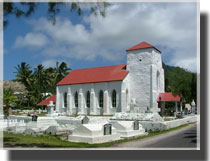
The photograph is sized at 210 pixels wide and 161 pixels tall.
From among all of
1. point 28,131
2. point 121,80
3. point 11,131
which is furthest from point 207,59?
point 121,80

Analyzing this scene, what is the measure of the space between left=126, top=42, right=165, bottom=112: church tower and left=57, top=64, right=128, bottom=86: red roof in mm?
1780

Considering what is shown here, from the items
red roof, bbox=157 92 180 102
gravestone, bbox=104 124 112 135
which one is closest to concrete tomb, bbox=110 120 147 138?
gravestone, bbox=104 124 112 135

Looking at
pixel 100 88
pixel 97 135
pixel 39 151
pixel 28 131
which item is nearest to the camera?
pixel 39 151

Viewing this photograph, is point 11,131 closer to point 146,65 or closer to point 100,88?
point 100,88

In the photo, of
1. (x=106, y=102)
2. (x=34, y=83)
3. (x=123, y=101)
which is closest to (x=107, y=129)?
(x=123, y=101)

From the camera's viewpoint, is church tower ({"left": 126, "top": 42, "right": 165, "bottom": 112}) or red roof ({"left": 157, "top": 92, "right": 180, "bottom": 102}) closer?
red roof ({"left": 157, "top": 92, "right": 180, "bottom": 102})

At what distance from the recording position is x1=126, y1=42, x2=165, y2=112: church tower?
1332 inches

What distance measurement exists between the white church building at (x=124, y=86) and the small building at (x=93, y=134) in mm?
20164

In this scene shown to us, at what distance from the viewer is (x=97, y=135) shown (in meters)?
12.2

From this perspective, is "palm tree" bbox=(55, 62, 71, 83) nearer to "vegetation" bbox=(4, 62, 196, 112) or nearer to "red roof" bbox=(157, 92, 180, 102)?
"vegetation" bbox=(4, 62, 196, 112)

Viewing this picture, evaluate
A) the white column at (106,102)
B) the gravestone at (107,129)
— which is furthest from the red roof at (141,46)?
the gravestone at (107,129)

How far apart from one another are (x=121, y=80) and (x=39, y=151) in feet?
82.2

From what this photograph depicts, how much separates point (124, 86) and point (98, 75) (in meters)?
5.60

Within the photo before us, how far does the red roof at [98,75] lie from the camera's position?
35.4m
